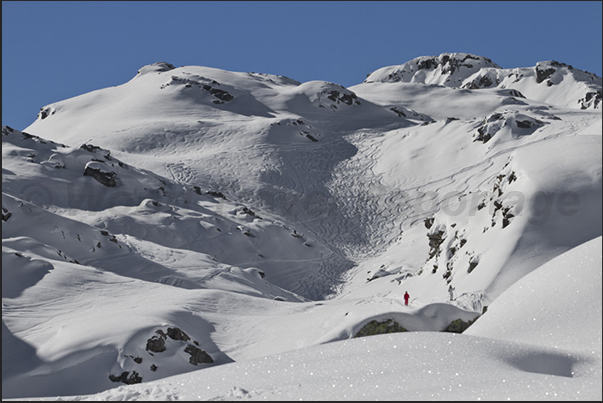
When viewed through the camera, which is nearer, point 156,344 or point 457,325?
point 457,325

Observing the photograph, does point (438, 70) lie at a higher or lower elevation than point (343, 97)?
higher

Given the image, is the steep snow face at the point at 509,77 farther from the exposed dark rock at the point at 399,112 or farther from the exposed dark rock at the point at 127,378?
the exposed dark rock at the point at 127,378

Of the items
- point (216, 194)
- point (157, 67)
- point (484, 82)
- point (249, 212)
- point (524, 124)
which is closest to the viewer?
point (249, 212)

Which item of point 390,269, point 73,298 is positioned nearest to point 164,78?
point 390,269

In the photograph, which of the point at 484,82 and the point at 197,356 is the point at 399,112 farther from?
the point at 197,356

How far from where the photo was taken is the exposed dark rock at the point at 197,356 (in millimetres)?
16500

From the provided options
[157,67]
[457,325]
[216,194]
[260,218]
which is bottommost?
[457,325]

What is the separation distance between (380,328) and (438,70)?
10765 centimetres

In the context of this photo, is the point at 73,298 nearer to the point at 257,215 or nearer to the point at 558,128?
the point at 257,215

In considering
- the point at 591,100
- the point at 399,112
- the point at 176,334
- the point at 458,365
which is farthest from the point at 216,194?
the point at 591,100

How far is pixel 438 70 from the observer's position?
385 ft

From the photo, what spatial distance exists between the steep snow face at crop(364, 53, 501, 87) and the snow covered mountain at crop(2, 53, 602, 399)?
112 ft

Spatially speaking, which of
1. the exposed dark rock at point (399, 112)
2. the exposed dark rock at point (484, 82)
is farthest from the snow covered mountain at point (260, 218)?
the exposed dark rock at point (484, 82)

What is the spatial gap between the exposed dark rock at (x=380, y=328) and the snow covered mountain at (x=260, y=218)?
0.11 m
